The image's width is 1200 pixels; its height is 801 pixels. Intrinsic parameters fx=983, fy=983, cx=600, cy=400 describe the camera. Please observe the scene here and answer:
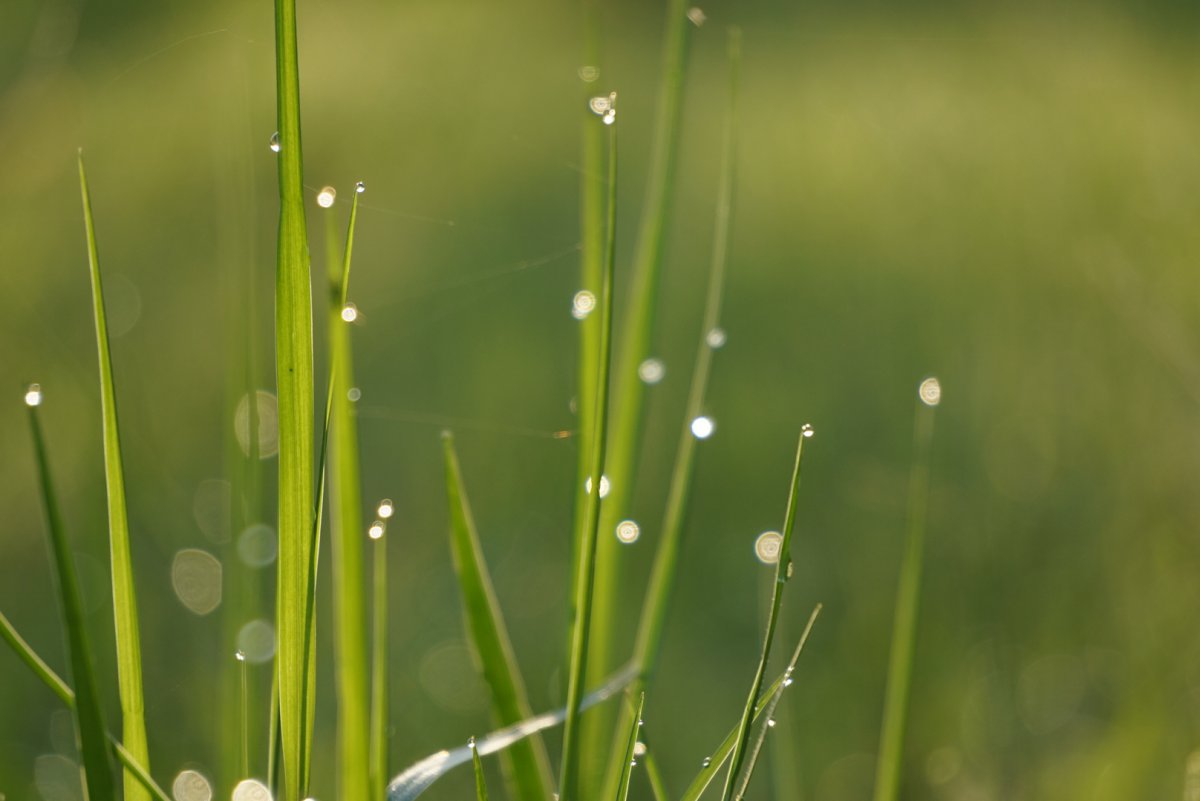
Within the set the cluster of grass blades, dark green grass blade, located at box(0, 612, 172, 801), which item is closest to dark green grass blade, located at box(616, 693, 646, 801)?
the cluster of grass blades

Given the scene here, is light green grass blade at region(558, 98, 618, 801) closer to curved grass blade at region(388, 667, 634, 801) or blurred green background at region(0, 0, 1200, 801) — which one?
curved grass blade at region(388, 667, 634, 801)

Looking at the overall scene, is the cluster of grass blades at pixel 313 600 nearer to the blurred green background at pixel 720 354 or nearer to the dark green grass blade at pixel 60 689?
the dark green grass blade at pixel 60 689

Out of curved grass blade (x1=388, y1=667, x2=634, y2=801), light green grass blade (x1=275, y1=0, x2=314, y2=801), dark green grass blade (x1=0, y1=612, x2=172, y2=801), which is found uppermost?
light green grass blade (x1=275, y1=0, x2=314, y2=801)

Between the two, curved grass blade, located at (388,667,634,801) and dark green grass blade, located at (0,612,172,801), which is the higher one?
dark green grass blade, located at (0,612,172,801)

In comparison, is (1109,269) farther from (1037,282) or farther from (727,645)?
(727,645)

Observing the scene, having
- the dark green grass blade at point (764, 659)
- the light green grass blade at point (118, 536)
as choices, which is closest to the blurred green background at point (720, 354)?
the light green grass blade at point (118, 536)

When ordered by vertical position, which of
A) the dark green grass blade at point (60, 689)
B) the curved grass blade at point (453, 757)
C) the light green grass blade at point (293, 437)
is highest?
the light green grass blade at point (293, 437)

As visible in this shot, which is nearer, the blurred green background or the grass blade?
the grass blade
